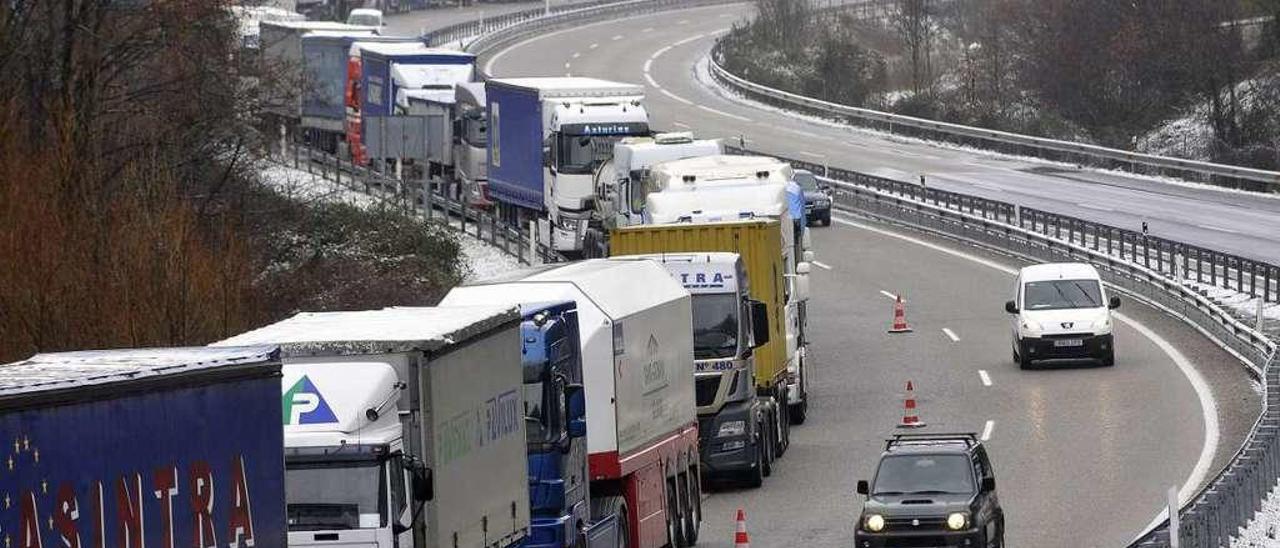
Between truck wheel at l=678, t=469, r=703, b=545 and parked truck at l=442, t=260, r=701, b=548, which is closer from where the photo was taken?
parked truck at l=442, t=260, r=701, b=548

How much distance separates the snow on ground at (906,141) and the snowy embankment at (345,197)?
1736cm

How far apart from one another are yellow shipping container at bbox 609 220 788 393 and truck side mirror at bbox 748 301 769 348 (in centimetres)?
103

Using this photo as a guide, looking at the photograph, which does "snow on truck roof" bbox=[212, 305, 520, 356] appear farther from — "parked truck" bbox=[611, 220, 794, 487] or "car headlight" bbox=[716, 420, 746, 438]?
"car headlight" bbox=[716, 420, 746, 438]

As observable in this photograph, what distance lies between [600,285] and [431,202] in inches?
1356

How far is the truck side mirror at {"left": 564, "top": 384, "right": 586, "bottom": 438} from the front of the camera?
19.7m

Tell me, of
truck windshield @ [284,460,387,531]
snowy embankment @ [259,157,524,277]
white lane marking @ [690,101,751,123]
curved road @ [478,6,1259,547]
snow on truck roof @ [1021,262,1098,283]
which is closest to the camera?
truck windshield @ [284,460,387,531]

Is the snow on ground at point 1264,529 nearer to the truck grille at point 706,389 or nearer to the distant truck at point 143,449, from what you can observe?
the truck grille at point 706,389

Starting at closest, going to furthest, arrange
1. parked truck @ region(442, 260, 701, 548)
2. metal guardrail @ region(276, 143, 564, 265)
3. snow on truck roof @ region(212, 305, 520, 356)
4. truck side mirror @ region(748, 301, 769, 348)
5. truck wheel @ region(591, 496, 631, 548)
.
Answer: snow on truck roof @ region(212, 305, 520, 356) → truck wheel @ region(591, 496, 631, 548) → parked truck @ region(442, 260, 701, 548) → truck side mirror @ region(748, 301, 769, 348) → metal guardrail @ region(276, 143, 564, 265)

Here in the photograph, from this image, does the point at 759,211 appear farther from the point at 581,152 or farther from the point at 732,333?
the point at 581,152

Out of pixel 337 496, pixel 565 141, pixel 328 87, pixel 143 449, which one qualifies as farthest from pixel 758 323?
pixel 328 87

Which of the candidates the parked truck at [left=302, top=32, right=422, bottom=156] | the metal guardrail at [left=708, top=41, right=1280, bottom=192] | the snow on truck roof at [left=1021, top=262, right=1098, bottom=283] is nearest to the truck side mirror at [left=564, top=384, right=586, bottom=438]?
the snow on truck roof at [left=1021, top=262, right=1098, bottom=283]

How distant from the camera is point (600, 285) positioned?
71.9 feet

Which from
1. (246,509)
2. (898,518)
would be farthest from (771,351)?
(246,509)

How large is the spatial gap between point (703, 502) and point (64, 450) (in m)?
17.5
